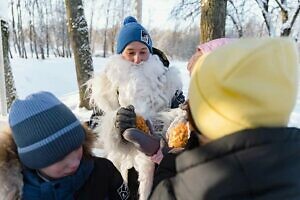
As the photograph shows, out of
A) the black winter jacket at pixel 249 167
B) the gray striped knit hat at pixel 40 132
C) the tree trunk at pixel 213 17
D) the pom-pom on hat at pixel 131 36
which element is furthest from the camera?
the tree trunk at pixel 213 17

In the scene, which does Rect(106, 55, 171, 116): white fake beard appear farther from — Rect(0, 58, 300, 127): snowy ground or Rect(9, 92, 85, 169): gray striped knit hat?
Rect(0, 58, 300, 127): snowy ground

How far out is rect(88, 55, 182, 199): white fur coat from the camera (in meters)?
2.00

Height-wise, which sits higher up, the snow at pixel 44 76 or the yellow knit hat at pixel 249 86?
the yellow knit hat at pixel 249 86

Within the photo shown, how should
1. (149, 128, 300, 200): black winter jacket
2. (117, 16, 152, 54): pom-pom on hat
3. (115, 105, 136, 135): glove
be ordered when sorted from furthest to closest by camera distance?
(117, 16, 152, 54): pom-pom on hat, (115, 105, 136, 135): glove, (149, 128, 300, 200): black winter jacket

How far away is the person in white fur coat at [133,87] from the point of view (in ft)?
6.61

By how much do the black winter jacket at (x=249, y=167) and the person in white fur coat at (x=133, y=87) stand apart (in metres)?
1.13

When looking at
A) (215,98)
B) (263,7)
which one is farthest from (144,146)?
(263,7)

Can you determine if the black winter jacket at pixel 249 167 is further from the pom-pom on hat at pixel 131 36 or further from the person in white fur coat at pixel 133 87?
the pom-pom on hat at pixel 131 36

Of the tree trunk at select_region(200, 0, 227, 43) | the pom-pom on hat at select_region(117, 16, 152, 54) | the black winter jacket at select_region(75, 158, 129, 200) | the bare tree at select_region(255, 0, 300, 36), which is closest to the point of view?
the black winter jacket at select_region(75, 158, 129, 200)

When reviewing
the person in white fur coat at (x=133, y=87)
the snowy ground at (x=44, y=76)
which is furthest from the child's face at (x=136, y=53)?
the snowy ground at (x=44, y=76)

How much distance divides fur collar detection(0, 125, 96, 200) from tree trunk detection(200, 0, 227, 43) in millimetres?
2942

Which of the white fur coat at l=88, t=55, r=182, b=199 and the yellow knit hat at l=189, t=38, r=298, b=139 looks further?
the white fur coat at l=88, t=55, r=182, b=199

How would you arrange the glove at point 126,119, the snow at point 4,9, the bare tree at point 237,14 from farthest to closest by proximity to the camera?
the bare tree at point 237,14
the snow at point 4,9
the glove at point 126,119

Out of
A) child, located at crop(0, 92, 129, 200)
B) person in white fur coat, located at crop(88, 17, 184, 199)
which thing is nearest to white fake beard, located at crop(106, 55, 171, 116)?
person in white fur coat, located at crop(88, 17, 184, 199)
